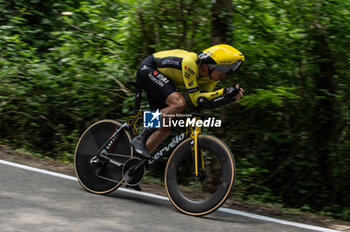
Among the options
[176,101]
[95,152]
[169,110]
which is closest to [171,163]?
[169,110]

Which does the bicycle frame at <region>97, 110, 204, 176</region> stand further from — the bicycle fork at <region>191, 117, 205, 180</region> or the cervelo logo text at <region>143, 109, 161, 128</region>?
the cervelo logo text at <region>143, 109, 161, 128</region>

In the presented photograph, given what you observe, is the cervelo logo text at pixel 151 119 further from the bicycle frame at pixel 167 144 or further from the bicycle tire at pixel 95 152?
the bicycle tire at pixel 95 152

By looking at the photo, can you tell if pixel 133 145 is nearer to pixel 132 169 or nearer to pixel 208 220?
pixel 132 169

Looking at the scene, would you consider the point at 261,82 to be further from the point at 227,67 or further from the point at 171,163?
the point at 171,163

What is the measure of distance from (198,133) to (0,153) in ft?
12.8

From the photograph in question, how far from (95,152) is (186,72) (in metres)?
1.73

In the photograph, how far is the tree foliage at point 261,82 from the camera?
21.5 ft

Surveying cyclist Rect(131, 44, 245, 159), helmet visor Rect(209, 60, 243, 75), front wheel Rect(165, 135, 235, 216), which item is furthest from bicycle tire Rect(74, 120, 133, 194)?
helmet visor Rect(209, 60, 243, 75)

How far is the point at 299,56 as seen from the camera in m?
6.65

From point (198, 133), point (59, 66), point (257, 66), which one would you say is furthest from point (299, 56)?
point (59, 66)

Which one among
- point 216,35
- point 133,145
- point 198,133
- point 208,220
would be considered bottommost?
point 208,220

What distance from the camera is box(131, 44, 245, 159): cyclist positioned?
487 cm

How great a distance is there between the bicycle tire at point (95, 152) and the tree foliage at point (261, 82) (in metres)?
1.57

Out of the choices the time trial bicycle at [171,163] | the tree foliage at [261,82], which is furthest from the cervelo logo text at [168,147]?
the tree foliage at [261,82]
